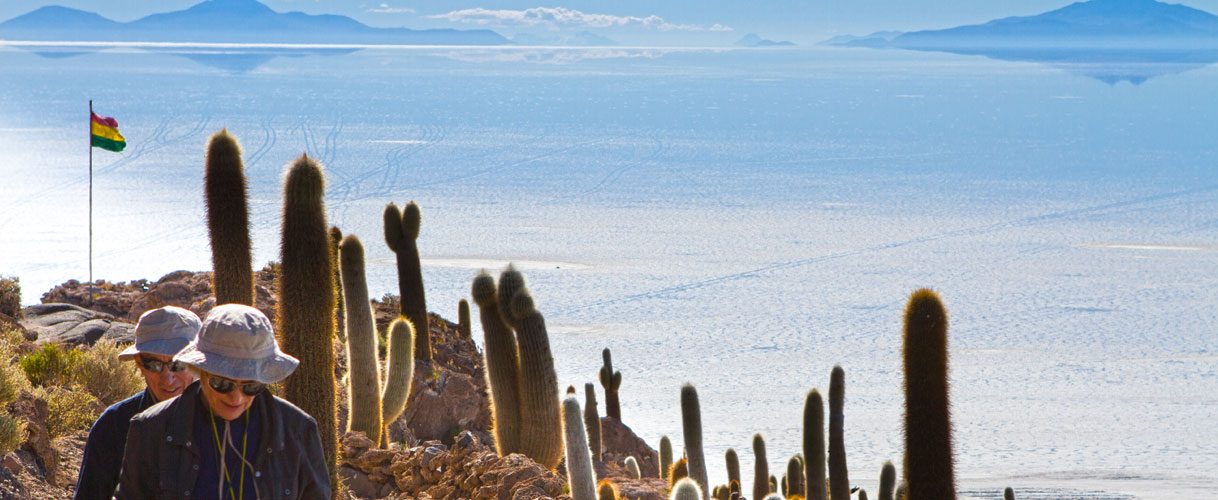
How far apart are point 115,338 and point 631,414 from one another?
28.5 feet

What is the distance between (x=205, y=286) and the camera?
41.0ft

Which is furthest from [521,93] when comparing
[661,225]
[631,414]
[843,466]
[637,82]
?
[843,466]

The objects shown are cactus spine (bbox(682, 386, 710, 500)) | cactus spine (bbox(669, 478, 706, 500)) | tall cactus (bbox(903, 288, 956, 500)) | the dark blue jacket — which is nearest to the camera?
the dark blue jacket

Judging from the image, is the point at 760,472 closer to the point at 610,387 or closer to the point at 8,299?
the point at 610,387

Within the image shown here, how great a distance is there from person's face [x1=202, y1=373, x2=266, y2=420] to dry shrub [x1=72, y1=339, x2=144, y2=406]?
4.50 metres

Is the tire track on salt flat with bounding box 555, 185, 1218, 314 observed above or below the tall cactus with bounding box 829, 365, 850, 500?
below

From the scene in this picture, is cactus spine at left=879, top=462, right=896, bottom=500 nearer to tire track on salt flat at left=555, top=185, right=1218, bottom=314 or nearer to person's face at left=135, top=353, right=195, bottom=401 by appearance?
person's face at left=135, top=353, right=195, bottom=401

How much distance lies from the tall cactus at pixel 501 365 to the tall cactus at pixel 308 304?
80.9 inches

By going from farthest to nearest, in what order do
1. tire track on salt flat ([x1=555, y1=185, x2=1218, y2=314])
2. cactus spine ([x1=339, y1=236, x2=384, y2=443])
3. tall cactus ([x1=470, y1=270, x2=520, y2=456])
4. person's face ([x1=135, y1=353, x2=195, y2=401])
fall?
tire track on salt flat ([x1=555, y1=185, x2=1218, y2=314])
tall cactus ([x1=470, y1=270, x2=520, y2=456])
cactus spine ([x1=339, y1=236, x2=384, y2=443])
person's face ([x1=135, y1=353, x2=195, y2=401])

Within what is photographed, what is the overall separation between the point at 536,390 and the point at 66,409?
317cm

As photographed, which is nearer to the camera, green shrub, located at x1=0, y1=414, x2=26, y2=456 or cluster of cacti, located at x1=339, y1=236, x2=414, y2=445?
green shrub, located at x1=0, y1=414, x2=26, y2=456

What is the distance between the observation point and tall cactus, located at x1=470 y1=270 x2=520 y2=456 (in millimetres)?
8961

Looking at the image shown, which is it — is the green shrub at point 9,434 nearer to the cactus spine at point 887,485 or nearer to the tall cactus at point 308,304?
the tall cactus at point 308,304

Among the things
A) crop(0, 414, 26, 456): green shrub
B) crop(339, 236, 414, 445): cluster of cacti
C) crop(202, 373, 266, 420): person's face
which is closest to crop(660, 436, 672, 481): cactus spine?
crop(339, 236, 414, 445): cluster of cacti
